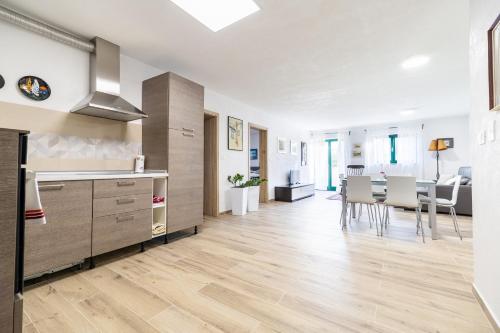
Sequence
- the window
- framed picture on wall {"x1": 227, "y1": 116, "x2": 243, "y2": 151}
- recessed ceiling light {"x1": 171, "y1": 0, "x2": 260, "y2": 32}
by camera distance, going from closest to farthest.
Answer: recessed ceiling light {"x1": 171, "y1": 0, "x2": 260, "y2": 32}
framed picture on wall {"x1": 227, "y1": 116, "x2": 243, "y2": 151}
the window

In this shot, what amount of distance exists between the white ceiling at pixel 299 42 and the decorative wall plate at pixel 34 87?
59cm

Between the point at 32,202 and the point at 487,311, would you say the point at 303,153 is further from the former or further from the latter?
the point at 32,202

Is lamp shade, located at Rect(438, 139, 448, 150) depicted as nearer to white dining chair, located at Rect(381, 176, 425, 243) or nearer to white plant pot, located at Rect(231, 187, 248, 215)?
white dining chair, located at Rect(381, 176, 425, 243)

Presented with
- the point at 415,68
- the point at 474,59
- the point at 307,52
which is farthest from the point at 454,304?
the point at 415,68

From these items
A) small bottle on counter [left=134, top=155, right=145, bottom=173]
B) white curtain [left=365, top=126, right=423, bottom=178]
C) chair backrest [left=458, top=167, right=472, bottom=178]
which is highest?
white curtain [left=365, top=126, right=423, bottom=178]

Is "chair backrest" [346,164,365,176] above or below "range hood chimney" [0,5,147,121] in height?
below

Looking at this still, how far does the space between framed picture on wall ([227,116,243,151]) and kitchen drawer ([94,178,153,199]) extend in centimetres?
221

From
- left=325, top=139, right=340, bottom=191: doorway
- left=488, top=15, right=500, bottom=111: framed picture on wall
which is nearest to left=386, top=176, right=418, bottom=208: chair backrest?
left=488, top=15, right=500, bottom=111: framed picture on wall

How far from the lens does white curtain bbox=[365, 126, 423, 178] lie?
672cm

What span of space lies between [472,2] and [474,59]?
434 mm

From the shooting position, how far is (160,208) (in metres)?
2.68

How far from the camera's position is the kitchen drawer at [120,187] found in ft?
6.48

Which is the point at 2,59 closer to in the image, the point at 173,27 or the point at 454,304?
the point at 173,27

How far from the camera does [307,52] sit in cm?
270
